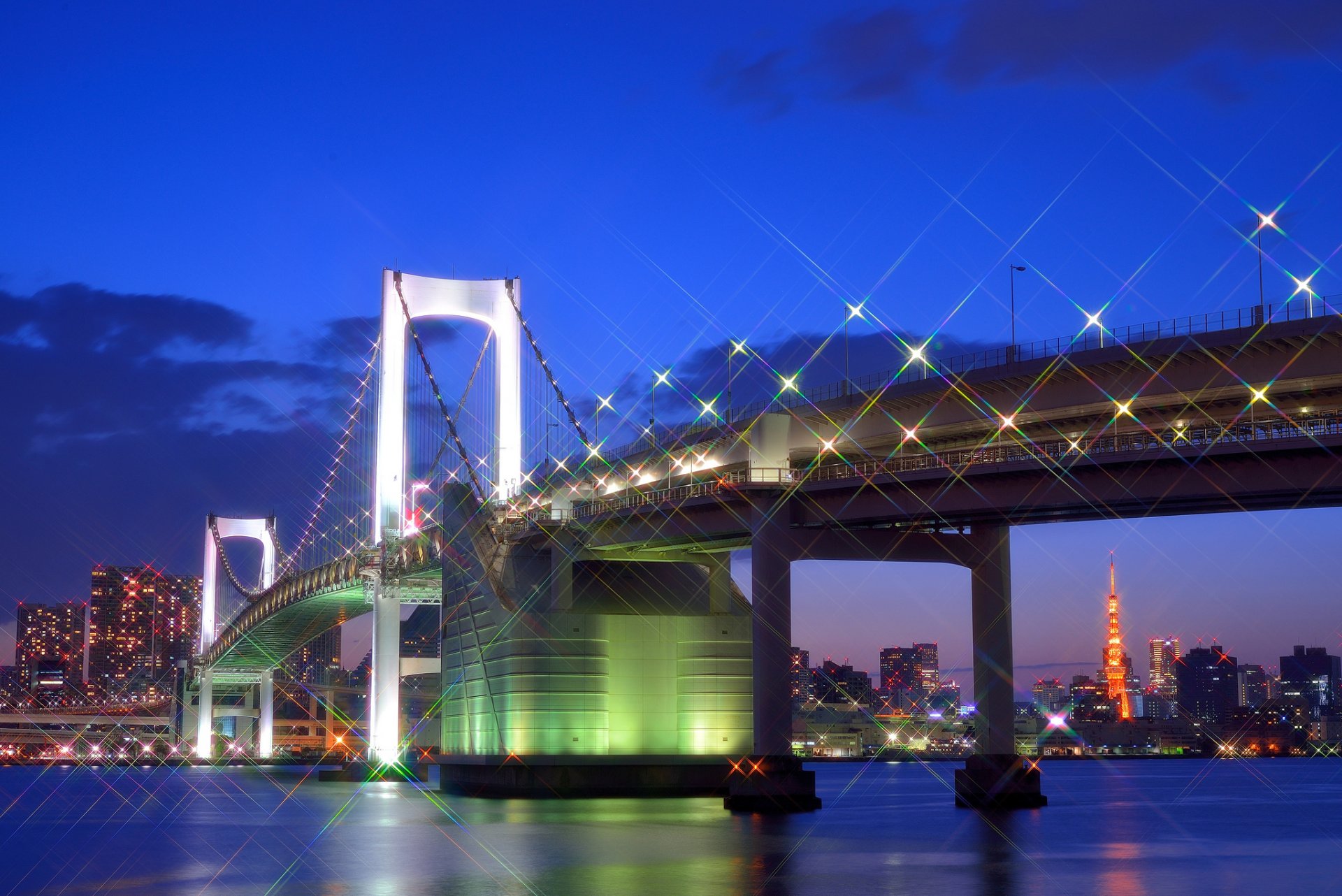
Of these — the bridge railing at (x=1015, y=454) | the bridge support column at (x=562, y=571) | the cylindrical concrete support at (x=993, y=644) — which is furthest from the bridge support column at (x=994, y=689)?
the bridge support column at (x=562, y=571)

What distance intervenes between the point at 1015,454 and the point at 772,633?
9.07 meters

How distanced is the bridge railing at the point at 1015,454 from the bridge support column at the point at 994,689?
3892 millimetres

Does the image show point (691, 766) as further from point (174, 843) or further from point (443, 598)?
point (174, 843)

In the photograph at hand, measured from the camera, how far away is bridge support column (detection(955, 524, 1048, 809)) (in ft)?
170

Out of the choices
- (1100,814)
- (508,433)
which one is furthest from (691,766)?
(508,433)

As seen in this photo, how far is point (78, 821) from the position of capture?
5906cm

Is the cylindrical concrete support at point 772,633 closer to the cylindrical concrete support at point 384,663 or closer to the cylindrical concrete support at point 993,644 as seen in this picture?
the cylindrical concrete support at point 993,644

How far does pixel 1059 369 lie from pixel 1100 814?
21.4m

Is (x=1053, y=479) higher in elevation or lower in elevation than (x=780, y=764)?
higher

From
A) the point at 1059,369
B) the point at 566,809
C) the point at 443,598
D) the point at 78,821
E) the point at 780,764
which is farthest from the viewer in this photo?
the point at 443,598

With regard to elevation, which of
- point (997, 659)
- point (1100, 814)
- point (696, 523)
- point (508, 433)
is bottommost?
point (1100, 814)

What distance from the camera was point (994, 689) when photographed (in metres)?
51.9

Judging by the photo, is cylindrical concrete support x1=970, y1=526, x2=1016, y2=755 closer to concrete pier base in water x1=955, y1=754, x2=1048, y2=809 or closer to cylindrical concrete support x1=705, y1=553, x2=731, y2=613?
concrete pier base in water x1=955, y1=754, x2=1048, y2=809

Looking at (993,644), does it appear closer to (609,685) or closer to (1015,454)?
(1015,454)
